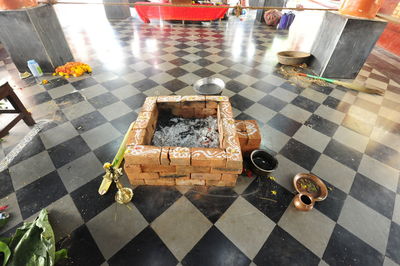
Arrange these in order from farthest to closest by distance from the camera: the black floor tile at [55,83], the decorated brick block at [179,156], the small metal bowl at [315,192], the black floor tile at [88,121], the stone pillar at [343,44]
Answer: the black floor tile at [55,83], the stone pillar at [343,44], the black floor tile at [88,121], the small metal bowl at [315,192], the decorated brick block at [179,156]

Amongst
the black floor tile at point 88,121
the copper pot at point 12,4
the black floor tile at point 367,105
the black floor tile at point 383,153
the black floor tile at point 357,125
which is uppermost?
the copper pot at point 12,4

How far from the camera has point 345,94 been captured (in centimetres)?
395

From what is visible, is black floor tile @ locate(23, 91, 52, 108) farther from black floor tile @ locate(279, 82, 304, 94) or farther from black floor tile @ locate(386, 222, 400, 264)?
black floor tile @ locate(386, 222, 400, 264)

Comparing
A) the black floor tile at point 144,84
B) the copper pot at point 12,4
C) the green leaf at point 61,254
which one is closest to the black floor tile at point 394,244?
the green leaf at point 61,254

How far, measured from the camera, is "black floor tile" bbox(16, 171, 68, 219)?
193 cm

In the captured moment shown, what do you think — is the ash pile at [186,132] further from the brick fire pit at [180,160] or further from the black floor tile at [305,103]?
the black floor tile at [305,103]

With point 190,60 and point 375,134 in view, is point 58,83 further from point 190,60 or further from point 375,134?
point 375,134

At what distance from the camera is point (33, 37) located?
3926 mm

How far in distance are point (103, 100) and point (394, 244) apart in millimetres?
4519

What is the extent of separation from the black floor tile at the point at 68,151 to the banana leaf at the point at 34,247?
3.00 ft

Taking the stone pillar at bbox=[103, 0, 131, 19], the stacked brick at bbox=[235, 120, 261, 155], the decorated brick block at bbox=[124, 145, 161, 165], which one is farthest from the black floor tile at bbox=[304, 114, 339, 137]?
the stone pillar at bbox=[103, 0, 131, 19]

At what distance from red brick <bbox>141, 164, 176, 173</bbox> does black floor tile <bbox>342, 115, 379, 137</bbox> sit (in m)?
3.11

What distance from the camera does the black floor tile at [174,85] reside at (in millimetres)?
3936

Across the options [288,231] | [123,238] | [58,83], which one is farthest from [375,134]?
[58,83]
